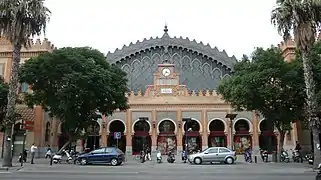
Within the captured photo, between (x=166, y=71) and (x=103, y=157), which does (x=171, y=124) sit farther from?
(x=103, y=157)

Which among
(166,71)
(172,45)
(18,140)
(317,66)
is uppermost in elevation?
(172,45)

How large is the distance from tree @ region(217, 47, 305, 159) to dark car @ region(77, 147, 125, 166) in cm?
1147

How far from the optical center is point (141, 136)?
150ft

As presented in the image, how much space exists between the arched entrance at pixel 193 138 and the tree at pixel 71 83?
1434 centimetres

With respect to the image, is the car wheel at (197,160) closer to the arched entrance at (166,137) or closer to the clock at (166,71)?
the arched entrance at (166,137)

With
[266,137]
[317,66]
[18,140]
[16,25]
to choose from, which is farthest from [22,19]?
[266,137]

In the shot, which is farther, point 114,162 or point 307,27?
point 114,162

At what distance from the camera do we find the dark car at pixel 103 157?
2831 cm

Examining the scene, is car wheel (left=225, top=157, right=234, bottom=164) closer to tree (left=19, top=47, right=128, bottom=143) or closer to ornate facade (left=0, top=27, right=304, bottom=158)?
tree (left=19, top=47, right=128, bottom=143)

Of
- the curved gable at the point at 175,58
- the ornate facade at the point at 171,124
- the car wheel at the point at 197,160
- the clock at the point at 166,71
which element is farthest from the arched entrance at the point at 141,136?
the car wheel at the point at 197,160

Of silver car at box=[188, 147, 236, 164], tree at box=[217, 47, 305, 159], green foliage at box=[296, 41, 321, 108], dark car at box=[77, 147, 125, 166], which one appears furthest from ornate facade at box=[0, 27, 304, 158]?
green foliage at box=[296, 41, 321, 108]

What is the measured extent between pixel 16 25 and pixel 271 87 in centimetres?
2045

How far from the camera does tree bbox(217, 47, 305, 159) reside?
96.4ft

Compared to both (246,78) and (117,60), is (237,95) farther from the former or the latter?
(117,60)
